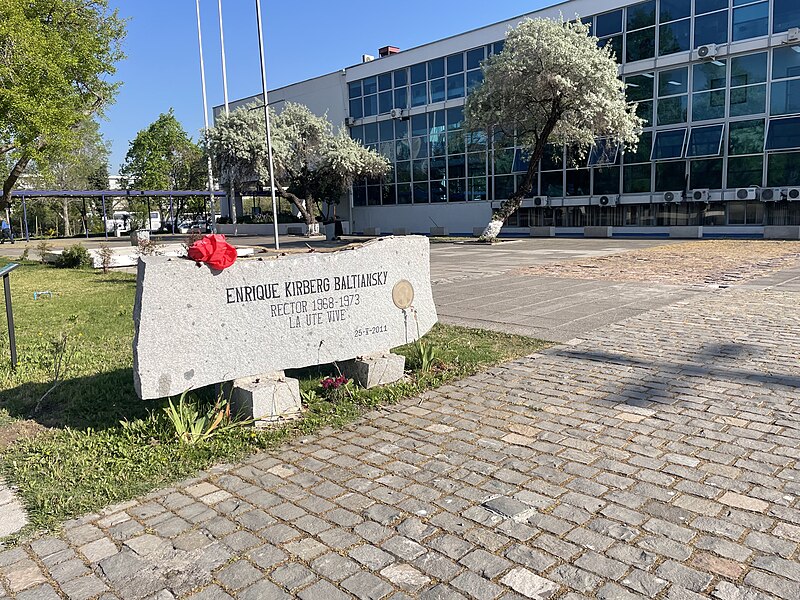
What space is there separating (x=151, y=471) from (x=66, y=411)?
163 centimetres

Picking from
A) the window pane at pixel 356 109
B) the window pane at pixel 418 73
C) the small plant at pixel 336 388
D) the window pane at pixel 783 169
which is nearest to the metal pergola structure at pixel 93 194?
the window pane at pixel 356 109

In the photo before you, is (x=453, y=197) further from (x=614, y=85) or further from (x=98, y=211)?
(x=98, y=211)

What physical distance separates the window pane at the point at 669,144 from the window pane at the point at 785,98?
3.75m

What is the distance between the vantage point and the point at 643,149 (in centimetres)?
3077

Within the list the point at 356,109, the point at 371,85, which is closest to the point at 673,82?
the point at 371,85

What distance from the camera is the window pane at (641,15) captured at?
29.8 m

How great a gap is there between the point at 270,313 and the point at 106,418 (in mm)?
1450

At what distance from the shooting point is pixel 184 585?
8.74ft

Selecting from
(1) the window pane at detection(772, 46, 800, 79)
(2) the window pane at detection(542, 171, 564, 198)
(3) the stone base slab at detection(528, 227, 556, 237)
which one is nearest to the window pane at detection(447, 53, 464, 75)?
(2) the window pane at detection(542, 171, 564, 198)

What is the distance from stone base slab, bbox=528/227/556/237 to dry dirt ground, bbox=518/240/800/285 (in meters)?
12.2

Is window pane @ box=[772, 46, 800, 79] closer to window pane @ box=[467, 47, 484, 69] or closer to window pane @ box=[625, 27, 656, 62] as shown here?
window pane @ box=[625, 27, 656, 62]

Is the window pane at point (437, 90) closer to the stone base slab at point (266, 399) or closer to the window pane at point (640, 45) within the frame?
the window pane at point (640, 45)

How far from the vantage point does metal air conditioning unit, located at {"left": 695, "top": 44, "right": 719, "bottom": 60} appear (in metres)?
27.7

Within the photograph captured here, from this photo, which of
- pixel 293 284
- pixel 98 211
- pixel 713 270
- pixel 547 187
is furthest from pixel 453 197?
pixel 98 211
